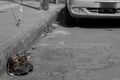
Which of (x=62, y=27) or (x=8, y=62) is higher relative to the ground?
(x=8, y=62)

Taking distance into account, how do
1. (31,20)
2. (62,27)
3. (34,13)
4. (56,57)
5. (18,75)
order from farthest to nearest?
(34,13) < (62,27) < (31,20) < (56,57) < (18,75)

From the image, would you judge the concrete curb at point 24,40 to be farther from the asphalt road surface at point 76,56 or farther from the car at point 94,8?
the car at point 94,8

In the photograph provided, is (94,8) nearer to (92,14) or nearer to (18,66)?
(92,14)

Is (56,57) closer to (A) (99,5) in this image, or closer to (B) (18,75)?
(B) (18,75)

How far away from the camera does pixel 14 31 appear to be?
26.8 ft

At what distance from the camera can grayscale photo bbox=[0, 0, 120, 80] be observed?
6.00 metres

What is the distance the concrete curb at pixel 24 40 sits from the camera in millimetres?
5951

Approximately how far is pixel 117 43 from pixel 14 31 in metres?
2.22

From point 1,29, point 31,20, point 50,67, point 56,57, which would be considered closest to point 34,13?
point 31,20

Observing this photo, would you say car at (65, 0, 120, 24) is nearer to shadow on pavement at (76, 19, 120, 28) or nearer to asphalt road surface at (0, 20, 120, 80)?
asphalt road surface at (0, 20, 120, 80)

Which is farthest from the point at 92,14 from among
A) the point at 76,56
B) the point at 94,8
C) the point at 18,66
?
the point at 18,66

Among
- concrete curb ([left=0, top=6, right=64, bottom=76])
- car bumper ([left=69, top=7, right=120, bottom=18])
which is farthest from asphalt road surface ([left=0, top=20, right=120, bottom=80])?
car bumper ([left=69, top=7, right=120, bottom=18])

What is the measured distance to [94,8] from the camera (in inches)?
414

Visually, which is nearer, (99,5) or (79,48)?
(79,48)
